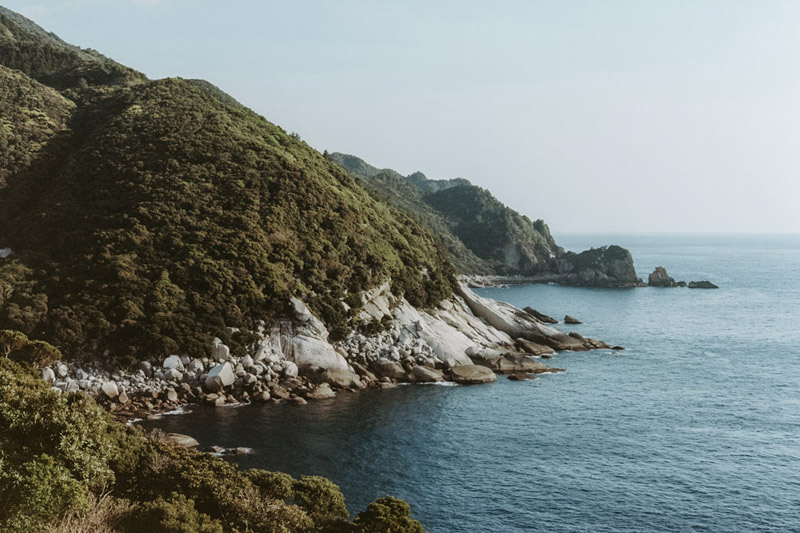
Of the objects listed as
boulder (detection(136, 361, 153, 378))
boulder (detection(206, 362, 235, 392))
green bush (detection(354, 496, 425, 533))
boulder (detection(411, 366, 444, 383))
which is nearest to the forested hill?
boulder (detection(136, 361, 153, 378))

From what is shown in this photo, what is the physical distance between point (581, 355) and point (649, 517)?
57361 mm

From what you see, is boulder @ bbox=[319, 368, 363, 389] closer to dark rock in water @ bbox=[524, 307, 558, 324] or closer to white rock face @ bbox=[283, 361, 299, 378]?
white rock face @ bbox=[283, 361, 299, 378]

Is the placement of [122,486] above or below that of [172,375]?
below

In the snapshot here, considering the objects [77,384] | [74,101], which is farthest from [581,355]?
[74,101]

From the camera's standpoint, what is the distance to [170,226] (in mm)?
84188

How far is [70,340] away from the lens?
65250 mm

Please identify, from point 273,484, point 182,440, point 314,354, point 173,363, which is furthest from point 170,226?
point 273,484

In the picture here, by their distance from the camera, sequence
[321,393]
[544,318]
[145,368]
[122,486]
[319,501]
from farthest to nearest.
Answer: [544,318] → [321,393] → [145,368] → [319,501] → [122,486]

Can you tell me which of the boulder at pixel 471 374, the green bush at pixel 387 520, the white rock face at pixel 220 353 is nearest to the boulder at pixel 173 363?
the white rock face at pixel 220 353

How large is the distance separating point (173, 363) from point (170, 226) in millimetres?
23635

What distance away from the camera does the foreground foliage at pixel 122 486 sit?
28328 mm

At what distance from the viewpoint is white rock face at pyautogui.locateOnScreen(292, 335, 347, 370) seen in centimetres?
7494

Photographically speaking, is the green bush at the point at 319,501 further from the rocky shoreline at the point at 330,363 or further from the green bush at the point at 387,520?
the rocky shoreline at the point at 330,363

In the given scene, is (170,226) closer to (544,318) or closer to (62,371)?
(62,371)
